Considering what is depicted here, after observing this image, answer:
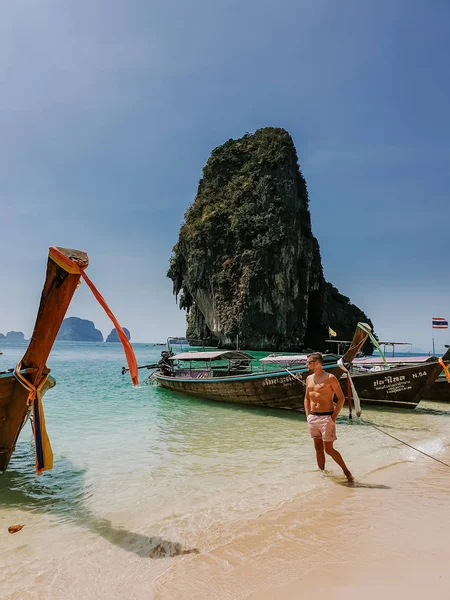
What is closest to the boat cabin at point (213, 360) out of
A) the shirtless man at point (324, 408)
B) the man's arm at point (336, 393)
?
the shirtless man at point (324, 408)

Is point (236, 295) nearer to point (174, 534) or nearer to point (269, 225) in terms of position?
point (269, 225)

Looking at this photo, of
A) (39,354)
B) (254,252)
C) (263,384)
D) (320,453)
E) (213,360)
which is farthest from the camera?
(254,252)

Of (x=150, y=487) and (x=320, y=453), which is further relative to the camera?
(x=320, y=453)

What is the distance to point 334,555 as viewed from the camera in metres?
2.90

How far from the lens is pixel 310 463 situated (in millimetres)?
5855

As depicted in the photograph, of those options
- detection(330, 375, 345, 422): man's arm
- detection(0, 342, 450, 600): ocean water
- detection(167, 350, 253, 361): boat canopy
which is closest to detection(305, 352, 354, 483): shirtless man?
detection(330, 375, 345, 422): man's arm

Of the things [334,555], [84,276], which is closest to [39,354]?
[84,276]

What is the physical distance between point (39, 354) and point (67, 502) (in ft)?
6.44

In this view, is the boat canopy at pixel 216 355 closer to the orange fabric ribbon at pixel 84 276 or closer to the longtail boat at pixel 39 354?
the longtail boat at pixel 39 354

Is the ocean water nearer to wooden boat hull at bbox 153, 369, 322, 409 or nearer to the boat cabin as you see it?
wooden boat hull at bbox 153, 369, 322, 409

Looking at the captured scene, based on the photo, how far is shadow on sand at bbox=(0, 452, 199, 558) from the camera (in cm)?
332

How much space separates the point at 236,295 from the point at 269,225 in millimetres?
11184

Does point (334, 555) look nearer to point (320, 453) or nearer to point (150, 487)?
point (320, 453)

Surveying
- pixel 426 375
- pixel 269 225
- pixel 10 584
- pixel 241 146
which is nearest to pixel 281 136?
pixel 241 146
